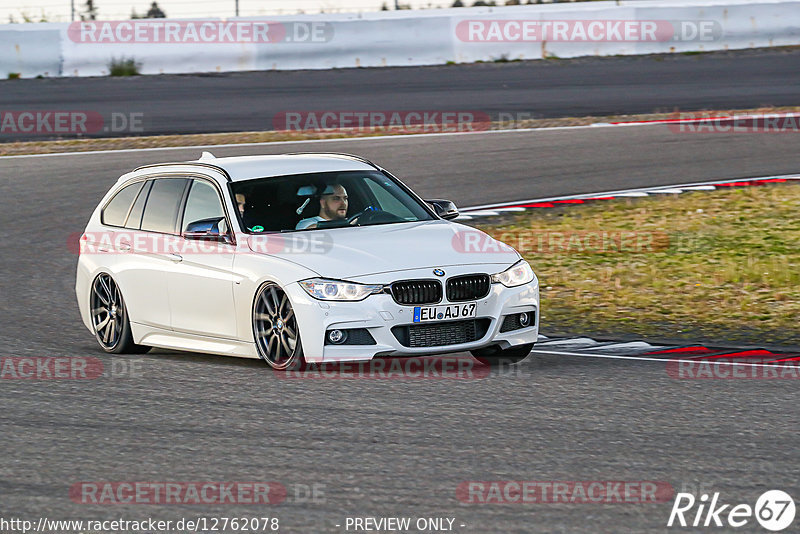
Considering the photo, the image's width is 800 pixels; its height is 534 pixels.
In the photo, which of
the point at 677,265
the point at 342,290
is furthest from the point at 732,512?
the point at 677,265

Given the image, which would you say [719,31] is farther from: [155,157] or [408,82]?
[155,157]

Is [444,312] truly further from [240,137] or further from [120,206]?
[240,137]

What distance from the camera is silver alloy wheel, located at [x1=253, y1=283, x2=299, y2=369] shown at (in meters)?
8.60

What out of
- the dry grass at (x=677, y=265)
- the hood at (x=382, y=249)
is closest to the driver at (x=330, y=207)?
the hood at (x=382, y=249)

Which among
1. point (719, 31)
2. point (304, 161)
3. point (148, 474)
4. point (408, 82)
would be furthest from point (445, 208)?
point (719, 31)

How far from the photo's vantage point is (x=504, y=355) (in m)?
9.18

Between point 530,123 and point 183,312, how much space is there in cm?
1324

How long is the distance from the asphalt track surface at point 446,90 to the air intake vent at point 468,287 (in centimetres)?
1296

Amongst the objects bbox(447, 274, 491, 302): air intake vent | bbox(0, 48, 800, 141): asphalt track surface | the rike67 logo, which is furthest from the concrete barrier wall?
the rike67 logo

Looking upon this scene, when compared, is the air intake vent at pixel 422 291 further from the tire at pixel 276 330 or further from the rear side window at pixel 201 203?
the rear side window at pixel 201 203

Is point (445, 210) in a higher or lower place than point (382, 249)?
higher

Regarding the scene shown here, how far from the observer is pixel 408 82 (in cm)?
2530

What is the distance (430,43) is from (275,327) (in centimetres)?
1884

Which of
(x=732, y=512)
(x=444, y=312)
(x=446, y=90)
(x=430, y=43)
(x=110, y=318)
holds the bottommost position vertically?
(x=732, y=512)
